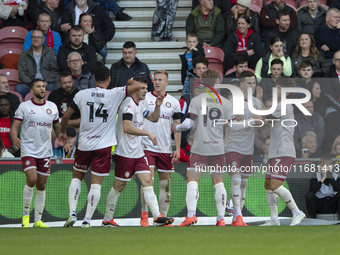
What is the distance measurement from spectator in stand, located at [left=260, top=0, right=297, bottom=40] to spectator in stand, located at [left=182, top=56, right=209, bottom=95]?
203 centimetres

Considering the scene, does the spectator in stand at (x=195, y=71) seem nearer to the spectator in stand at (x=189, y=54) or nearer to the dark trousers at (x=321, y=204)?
the spectator in stand at (x=189, y=54)

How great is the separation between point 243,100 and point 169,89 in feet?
12.0

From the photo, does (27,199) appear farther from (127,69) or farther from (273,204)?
(273,204)

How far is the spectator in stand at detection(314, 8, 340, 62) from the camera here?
14648mm

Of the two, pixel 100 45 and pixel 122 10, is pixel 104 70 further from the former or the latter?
pixel 122 10

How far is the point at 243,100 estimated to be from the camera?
38.1 ft

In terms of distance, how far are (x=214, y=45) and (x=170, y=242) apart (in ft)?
27.1

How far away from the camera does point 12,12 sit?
51.0ft

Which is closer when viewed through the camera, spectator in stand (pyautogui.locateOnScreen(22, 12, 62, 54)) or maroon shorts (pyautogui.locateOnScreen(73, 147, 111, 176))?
maroon shorts (pyautogui.locateOnScreen(73, 147, 111, 176))

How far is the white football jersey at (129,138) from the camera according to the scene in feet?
34.6

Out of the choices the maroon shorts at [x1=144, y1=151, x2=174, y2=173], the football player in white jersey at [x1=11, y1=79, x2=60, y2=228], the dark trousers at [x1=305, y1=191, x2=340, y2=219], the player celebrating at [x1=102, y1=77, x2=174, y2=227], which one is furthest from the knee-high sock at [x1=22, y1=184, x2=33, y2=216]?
the dark trousers at [x1=305, y1=191, x2=340, y2=219]

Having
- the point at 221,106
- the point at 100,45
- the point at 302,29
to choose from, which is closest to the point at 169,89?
the point at 100,45

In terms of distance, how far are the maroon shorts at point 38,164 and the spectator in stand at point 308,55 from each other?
5.34m

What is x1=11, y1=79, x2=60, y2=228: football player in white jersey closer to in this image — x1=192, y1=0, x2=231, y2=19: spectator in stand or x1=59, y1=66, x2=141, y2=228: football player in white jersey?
x1=59, y1=66, x2=141, y2=228: football player in white jersey
